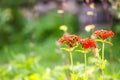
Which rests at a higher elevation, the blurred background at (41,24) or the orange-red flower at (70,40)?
the orange-red flower at (70,40)

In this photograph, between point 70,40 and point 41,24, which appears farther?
point 41,24

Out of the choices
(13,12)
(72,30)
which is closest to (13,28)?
(13,12)

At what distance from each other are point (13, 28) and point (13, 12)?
304mm

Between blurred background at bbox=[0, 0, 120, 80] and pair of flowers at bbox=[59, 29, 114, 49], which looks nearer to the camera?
pair of flowers at bbox=[59, 29, 114, 49]

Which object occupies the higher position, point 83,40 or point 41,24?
point 83,40

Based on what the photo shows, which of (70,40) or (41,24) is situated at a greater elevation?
(70,40)

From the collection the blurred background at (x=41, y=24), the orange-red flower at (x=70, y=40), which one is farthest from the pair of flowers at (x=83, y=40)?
the blurred background at (x=41, y=24)

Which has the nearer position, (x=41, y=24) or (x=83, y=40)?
(x=83, y=40)

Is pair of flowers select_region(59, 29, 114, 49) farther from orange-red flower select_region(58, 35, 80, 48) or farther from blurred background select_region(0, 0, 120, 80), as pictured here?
blurred background select_region(0, 0, 120, 80)

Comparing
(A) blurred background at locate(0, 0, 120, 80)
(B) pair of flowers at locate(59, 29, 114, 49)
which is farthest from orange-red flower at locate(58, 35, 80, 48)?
(A) blurred background at locate(0, 0, 120, 80)

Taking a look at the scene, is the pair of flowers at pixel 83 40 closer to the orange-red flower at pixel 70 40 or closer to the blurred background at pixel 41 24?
the orange-red flower at pixel 70 40

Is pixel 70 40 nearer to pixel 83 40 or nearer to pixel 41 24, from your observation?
pixel 83 40

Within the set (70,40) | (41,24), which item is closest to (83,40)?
(70,40)

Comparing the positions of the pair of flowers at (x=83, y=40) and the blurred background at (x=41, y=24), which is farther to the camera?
the blurred background at (x=41, y=24)
